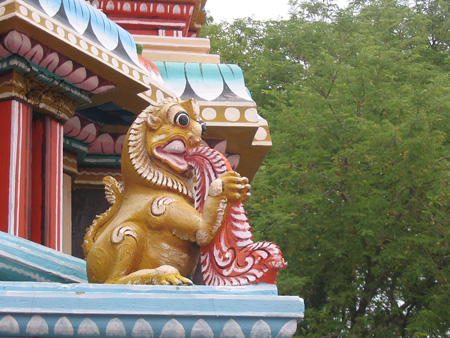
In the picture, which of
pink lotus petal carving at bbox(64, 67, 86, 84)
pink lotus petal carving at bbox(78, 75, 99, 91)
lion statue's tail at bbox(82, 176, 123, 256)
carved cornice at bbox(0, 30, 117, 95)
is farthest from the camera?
pink lotus petal carving at bbox(78, 75, 99, 91)

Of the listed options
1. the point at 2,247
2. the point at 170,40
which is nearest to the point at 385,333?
the point at 170,40

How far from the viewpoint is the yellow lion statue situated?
→ 11.3 feet

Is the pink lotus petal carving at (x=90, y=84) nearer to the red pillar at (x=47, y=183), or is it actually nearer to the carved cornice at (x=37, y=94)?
the carved cornice at (x=37, y=94)

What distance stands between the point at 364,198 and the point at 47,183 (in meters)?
9.46

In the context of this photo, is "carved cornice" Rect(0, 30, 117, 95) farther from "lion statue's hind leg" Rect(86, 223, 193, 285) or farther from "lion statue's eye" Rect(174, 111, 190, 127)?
"lion statue's hind leg" Rect(86, 223, 193, 285)

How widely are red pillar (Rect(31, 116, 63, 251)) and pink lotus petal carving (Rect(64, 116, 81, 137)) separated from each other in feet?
2.40

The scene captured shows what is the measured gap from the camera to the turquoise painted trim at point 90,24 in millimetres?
4566

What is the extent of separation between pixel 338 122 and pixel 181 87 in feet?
28.8

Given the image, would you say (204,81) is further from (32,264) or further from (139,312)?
(139,312)

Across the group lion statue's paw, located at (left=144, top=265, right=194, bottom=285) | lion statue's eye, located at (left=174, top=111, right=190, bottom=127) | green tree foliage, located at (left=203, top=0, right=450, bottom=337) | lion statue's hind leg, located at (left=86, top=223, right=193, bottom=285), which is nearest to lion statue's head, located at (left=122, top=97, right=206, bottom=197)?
lion statue's eye, located at (left=174, top=111, right=190, bottom=127)

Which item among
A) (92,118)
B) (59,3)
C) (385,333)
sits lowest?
(385,333)

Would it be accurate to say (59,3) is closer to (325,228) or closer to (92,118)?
(92,118)

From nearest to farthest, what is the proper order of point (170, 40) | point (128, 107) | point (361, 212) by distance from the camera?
point (128, 107) → point (170, 40) → point (361, 212)

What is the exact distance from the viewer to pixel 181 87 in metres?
6.13
